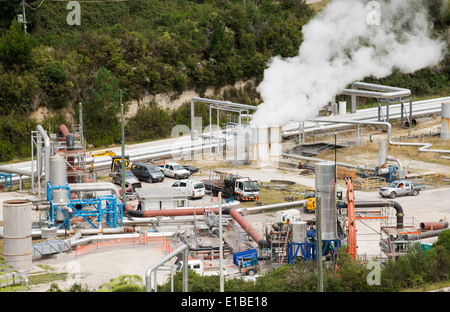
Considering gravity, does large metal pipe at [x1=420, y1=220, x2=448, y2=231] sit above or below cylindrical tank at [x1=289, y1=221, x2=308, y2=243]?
below

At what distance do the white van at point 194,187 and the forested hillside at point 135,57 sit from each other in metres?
22.4

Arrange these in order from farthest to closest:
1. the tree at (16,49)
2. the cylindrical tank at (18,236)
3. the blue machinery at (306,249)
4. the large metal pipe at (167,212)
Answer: the tree at (16,49)
the large metal pipe at (167,212)
the blue machinery at (306,249)
the cylindrical tank at (18,236)

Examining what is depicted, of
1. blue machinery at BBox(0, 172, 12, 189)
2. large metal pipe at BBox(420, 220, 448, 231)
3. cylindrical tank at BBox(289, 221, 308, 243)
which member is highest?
blue machinery at BBox(0, 172, 12, 189)

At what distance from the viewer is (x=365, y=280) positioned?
106 ft

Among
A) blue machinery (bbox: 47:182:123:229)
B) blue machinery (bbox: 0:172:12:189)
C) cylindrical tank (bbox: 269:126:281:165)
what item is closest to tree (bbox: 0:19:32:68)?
blue machinery (bbox: 0:172:12:189)

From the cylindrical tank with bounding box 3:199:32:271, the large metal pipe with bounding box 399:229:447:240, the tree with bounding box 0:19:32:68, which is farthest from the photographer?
the tree with bounding box 0:19:32:68

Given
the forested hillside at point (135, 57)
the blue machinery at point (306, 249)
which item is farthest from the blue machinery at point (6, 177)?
the blue machinery at point (306, 249)

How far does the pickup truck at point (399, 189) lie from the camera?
2014 inches

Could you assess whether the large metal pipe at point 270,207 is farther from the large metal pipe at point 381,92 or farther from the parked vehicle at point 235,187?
the large metal pipe at point 381,92

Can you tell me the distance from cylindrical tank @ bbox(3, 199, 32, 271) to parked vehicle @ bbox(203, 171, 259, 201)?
16968 millimetres

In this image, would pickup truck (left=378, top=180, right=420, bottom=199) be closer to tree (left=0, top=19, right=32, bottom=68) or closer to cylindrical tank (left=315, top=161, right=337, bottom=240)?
cylindrical tank (left=315, top=161, right=337, bottom=240)

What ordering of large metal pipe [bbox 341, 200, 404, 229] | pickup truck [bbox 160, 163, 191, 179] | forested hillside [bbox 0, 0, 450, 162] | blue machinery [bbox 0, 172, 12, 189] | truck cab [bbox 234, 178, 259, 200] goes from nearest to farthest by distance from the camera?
large metal pipe [bbox 341, 200, 404, 229], truck cab [bbox 234, 178, 259, 200], blue machinery [bbox 0, 172, 12, 189], pickup truck [bbox 160, 163, 191, 179], forested hillside [bbox 0, 0, 450, 162]

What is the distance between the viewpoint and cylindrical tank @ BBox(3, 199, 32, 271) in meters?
36.5

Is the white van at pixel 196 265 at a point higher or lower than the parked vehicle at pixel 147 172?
lower
